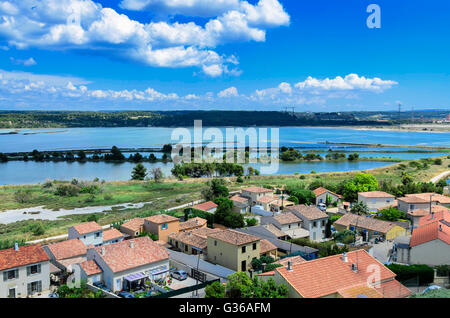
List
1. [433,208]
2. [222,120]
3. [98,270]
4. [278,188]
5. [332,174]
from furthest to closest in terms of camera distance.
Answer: [222,120]
[332,174]
[278,188]
[433,208]
[98,270]

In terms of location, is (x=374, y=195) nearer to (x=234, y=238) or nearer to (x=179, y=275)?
(x=234, y=238)

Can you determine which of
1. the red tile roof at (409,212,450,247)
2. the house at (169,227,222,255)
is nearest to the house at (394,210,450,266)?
the red tile roof at (409,212,450,247)

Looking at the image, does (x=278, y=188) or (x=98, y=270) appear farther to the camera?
(x=278, y=188)

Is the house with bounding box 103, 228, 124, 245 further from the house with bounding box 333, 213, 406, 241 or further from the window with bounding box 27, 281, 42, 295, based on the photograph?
the house with bounding box 333, 213, 406, 241

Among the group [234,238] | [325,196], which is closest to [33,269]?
[234,238]
